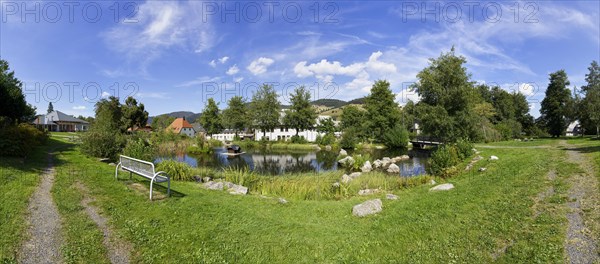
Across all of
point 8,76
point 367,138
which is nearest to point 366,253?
point 8,76

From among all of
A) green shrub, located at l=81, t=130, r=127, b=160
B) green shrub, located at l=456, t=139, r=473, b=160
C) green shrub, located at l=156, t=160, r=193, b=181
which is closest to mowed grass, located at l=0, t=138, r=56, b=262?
green shrub, located at l=156, t=160, r=193, b=181

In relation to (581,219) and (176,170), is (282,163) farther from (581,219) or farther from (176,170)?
(581,219)

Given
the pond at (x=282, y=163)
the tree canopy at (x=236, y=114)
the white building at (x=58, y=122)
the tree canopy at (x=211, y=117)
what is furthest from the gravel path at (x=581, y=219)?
the white building at (x=58, y=122)

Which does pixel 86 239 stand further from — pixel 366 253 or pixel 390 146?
pixel 390 146

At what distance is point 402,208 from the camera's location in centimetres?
875

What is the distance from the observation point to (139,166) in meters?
9.94

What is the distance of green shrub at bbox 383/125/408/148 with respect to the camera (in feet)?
164

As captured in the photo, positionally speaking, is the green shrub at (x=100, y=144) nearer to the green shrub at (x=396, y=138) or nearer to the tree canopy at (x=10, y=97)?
the tree canopy at (x=10, y=97)

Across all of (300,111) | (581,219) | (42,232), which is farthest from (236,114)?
(581,219)

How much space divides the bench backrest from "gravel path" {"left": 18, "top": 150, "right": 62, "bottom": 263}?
93.7 inches

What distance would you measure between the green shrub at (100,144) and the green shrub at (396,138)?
42.5 m

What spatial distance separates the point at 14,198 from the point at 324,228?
8251 millimetres

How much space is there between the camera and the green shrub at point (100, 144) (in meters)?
17.9

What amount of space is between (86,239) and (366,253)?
5.64 m
